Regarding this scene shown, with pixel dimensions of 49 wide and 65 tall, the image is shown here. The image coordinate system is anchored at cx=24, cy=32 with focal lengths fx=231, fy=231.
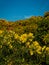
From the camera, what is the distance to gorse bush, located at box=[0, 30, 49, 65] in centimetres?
874

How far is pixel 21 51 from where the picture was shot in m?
8.85

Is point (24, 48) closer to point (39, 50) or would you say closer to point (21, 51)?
point (21, 51)

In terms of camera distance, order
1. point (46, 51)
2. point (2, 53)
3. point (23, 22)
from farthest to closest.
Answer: point (23, 22) < point (2, 53) < point (46, 51)

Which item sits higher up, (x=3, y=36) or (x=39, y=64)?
(x=3, y=36)

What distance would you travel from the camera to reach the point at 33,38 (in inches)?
368

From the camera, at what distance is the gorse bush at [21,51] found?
8.74 m

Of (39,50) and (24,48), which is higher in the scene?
(24,48)

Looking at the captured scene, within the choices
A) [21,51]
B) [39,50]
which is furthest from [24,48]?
[39,50]

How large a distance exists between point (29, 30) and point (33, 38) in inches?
43.9

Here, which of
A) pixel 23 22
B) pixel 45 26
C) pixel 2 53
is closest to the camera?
pixel 2 53

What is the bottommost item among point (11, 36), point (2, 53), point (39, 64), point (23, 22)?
point (39, 64)

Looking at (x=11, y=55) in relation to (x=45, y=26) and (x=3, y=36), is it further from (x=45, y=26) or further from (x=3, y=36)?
(x=45, y=26)

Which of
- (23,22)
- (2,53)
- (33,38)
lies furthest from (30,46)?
(23,22)

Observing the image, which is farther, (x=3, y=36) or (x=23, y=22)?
(x=23, y=22)
